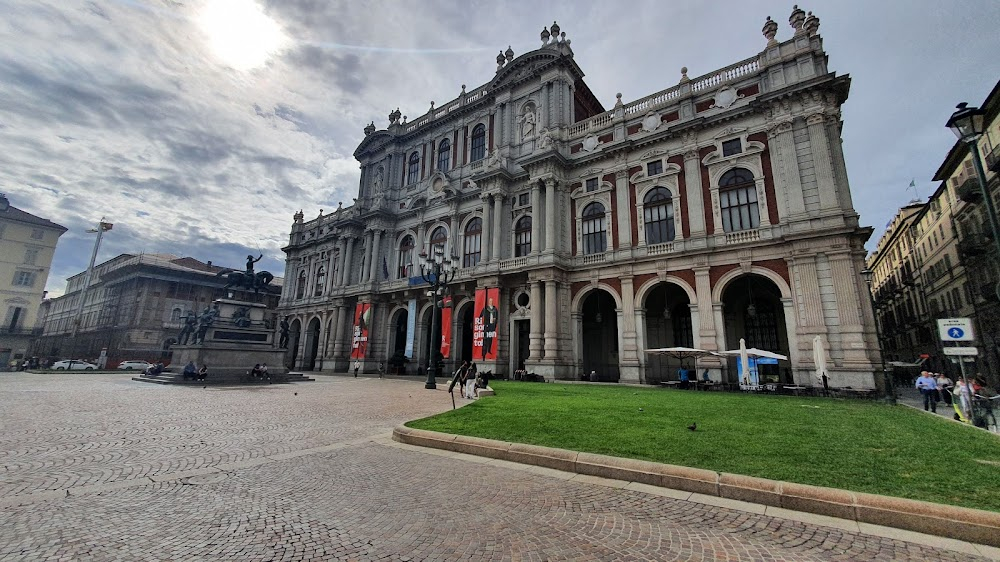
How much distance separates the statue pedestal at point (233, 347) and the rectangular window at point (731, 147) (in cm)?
2788

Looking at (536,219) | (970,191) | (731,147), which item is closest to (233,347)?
(536,219)

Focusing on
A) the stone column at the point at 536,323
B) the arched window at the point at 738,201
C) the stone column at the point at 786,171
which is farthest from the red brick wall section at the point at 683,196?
the stone column at the point at 536,323

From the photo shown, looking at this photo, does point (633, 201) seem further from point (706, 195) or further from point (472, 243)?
point (472, 243)

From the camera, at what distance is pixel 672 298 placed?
25672mm

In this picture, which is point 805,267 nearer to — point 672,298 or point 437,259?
point 672,298

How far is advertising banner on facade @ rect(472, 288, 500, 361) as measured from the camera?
1067 inches

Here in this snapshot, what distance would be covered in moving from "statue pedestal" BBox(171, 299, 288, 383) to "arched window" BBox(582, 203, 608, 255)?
65.9 feet

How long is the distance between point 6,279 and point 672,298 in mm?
72623

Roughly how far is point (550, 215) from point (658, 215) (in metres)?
6.62

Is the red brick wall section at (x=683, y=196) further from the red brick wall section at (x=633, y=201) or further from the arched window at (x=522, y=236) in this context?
the arched window at (x=522, y=236)

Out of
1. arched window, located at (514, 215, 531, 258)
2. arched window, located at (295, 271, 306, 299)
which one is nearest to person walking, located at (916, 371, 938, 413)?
arched window, located at (514, 215, 531, 258)

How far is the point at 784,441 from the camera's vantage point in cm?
692

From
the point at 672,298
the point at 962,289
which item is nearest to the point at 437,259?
the point at 672,298

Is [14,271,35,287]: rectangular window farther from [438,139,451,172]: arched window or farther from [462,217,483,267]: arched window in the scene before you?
[462,217,483,267]: arched window
